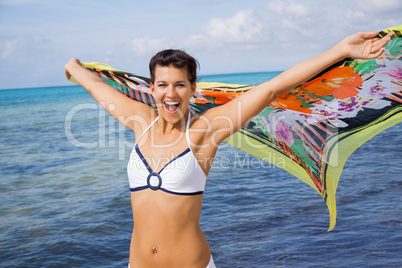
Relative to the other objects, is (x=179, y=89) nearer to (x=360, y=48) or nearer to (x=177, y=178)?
(x=177, y=178)

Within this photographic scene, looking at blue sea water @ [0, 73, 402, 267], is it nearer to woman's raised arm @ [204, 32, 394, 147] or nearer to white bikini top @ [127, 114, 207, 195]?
white bikini top @ [127, 114, 207, 195]

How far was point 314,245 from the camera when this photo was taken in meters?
5.20

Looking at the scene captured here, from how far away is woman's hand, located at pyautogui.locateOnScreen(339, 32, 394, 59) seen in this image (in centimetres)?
215

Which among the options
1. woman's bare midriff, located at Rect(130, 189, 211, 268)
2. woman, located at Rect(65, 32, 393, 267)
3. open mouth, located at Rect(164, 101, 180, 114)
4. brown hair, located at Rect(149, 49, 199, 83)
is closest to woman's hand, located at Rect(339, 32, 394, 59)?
woman, located at Rect(65, 32, 393, 267)

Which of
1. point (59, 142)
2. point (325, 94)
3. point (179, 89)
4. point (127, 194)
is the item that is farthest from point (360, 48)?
point (59, 142)

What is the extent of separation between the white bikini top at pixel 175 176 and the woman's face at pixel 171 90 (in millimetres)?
170

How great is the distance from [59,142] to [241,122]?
542 inches

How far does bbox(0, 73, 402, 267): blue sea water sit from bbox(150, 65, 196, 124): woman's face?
200 cm

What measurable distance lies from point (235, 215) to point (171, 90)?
4.52 meters

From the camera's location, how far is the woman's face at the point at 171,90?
7.83 feet

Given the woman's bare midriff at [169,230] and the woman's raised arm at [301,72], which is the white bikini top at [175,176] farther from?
the woman's raised arm at [301,72]

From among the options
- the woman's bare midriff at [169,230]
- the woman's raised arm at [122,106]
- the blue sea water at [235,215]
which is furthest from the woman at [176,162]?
the blue sea water at [235,215]

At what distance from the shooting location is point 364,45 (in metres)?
2.18

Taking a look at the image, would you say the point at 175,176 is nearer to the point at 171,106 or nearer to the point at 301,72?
the point at 171,106
